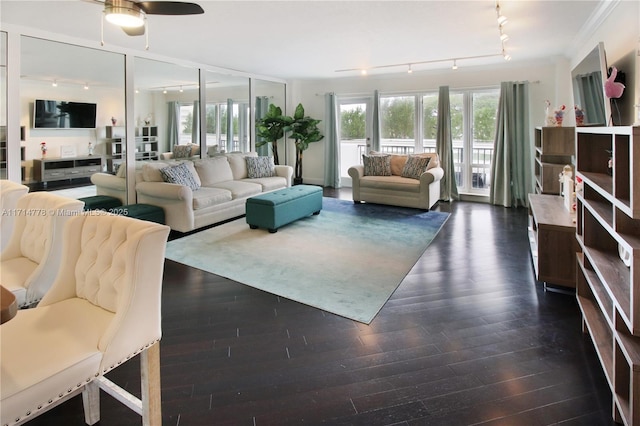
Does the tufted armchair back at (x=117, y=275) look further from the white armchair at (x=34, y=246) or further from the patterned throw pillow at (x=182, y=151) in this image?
the patterned throw pillow at (x=182, y=151)

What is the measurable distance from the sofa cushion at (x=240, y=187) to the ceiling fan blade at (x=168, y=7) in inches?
134

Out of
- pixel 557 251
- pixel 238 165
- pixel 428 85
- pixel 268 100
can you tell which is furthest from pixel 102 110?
pixel 428 85

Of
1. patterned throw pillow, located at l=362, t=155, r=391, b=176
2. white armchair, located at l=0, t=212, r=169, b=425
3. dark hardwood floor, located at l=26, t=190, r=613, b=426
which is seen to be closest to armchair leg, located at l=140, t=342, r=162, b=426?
white armchair, located at l=0, t=212, r=169, b=425

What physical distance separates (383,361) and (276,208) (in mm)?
3095

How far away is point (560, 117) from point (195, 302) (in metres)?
4.67

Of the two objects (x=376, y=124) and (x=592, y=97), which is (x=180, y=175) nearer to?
(x=376, y=124)

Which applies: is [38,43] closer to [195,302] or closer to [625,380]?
[195,302]

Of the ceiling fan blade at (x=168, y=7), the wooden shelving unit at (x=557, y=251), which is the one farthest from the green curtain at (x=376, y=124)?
the ceiling fan blade at (x=168, y=7)

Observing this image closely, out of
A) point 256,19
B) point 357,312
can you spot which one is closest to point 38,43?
point 256,19

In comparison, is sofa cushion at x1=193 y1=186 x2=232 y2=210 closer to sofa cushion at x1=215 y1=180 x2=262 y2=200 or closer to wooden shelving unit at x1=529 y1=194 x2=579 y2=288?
sofa cushion at x1=215 y1=180 x2=262 y2=200

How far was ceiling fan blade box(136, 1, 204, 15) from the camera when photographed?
256cm

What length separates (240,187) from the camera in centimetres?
612

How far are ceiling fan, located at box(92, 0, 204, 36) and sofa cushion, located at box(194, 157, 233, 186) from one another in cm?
356

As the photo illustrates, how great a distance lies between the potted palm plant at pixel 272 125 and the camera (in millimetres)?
8195
